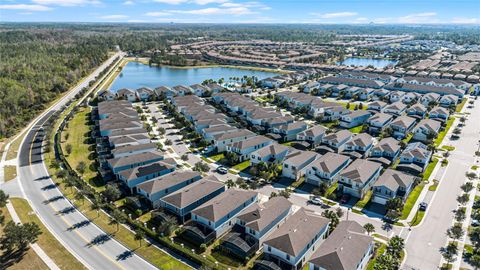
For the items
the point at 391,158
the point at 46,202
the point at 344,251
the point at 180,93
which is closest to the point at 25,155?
the point at 46,202

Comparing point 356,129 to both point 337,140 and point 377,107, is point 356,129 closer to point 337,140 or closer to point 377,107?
point 377,107

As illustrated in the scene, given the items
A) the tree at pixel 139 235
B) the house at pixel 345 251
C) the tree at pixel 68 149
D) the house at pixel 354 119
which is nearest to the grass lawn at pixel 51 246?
the tree at pixel 139 235

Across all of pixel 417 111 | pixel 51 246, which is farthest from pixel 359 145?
pixel 51 246

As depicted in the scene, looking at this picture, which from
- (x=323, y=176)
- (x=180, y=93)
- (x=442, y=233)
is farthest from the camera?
(x=180, y=93)

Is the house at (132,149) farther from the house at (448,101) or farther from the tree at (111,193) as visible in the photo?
the house at (448,101)

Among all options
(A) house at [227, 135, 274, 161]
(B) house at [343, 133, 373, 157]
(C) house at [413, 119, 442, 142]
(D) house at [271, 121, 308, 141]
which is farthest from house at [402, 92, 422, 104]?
(A) house at [227, 135, 274, 161]

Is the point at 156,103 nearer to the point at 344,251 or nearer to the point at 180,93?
the point at 180,93
